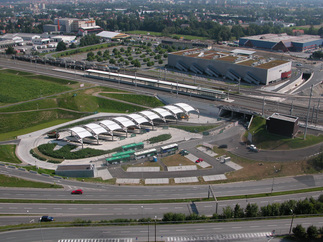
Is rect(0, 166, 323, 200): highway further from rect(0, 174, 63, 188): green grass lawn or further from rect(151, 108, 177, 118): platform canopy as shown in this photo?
rect(151, 108, 177, 118): platform canopy

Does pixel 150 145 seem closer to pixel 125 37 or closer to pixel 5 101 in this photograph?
pixel 5 101

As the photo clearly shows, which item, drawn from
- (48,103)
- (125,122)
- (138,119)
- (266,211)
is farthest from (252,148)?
(48,103)

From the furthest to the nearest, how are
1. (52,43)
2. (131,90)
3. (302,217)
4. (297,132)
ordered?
1. (52,43)
2. (131,90)
3. (297,132)
4. (302,217)

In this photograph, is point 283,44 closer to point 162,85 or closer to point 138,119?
point 162,85

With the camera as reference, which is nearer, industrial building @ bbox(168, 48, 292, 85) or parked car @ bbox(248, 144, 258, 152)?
parked car @ bbox(248, 144, 258, 152)

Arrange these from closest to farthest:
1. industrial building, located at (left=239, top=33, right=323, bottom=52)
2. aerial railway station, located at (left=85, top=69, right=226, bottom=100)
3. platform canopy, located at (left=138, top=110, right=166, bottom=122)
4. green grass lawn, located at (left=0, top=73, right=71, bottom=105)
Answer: platform canopy, located at (left=138, top=110, right=166, bottom=122) → aerial railway station, located at (left=85, top=69, right=226, bottom=100) → green grass lawn, located at (left=0, top=73, right=71, bottom=105) → industrial building, located at (left=239, top=33, right=323, bottom=52)

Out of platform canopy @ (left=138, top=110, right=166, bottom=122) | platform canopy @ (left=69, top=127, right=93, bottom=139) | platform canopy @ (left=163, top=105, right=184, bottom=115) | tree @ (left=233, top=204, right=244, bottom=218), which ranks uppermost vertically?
platform canopy @ (left=163, top=105, right=184, bottom=115)

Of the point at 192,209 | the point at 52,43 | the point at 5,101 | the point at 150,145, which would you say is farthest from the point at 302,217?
the point at 52,43

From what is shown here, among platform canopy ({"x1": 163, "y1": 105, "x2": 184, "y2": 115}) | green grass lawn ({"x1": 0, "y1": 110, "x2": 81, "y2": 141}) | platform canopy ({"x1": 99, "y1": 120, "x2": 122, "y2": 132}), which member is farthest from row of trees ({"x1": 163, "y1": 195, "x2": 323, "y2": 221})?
green grass lawn ({"x1": 0, "y1": 110, "x2": 81, "y2": 141})
